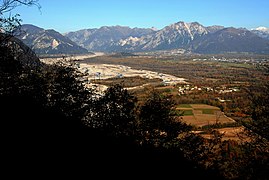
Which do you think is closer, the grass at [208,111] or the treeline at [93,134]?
the treeline at [93,134]

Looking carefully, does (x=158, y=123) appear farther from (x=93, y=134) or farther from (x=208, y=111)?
(x=208, y=111)

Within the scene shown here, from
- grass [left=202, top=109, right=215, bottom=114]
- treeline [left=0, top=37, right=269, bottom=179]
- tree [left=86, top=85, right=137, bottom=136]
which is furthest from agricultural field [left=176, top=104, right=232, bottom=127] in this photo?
tree [left=86, top=85, right=137, bottom=136]

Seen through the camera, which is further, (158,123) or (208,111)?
(208,111)

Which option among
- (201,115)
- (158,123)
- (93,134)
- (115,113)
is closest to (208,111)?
(201,115)

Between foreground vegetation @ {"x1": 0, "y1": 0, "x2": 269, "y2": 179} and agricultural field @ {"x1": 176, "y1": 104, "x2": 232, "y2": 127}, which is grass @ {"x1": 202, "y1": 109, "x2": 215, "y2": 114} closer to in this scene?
agricultural field @ {"x1": 176, "y1": 104, "x2": 232, "y2": 127}

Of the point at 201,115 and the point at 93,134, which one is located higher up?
the point at 93,134

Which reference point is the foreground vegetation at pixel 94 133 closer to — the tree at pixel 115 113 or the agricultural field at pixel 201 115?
the tree at pixel 115 113

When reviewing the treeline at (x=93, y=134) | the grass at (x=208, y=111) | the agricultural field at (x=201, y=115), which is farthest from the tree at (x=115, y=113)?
the grass at (x=208, y=111)

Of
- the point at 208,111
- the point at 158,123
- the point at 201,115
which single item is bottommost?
the point at 208,111

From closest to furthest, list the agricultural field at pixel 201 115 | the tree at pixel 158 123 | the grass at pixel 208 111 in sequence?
1. the tree at pixel 158 123
2. the agricultural field at pixel 201 115
3. the grass at pixel 208 111
